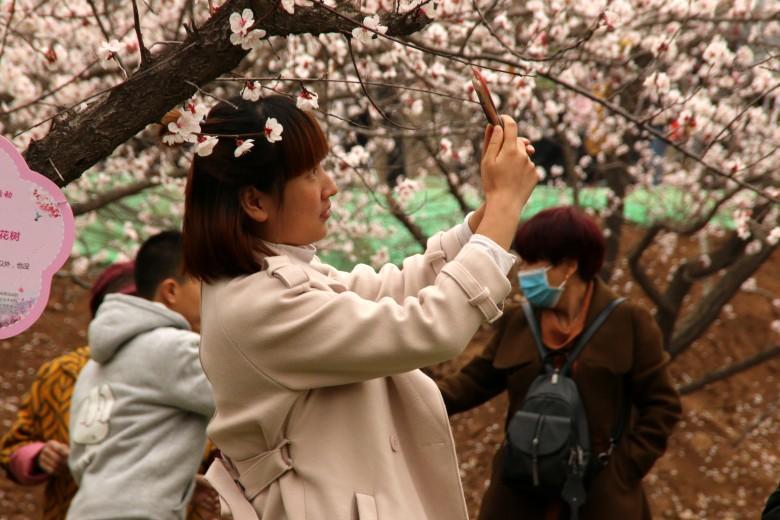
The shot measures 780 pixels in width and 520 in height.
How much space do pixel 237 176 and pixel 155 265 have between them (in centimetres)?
154

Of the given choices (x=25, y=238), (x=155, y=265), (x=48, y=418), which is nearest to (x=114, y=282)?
(x=155, y=265)

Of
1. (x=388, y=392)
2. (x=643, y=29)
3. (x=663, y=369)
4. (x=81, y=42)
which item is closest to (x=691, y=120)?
(x=663, y=369)

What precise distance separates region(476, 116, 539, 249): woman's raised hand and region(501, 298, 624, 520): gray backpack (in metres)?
1.66

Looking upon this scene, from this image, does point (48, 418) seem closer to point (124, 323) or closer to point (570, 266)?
point (124, 323)

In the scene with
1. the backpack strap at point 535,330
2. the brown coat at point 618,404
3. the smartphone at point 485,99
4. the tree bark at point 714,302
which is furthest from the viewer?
the tree bark at point 714,302

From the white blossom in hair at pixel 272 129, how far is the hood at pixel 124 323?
153 centimetres

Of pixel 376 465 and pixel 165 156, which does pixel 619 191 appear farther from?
pixel 376 465

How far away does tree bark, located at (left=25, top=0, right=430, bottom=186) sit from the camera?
225 cm

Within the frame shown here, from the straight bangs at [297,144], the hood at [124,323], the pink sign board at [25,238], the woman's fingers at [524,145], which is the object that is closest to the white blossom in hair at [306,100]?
the straight bangs at [297,144]

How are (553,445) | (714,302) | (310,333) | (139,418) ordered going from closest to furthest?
1. (310,333)
2. (139,418)
3. (553,445)
4. (714,302)

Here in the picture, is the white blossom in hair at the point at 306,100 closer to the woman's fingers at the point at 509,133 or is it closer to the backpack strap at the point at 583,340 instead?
the woman's fingers at the point at 509,133

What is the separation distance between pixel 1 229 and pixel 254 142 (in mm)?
533

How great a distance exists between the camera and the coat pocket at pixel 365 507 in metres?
2.16

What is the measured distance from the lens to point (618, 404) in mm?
3898
